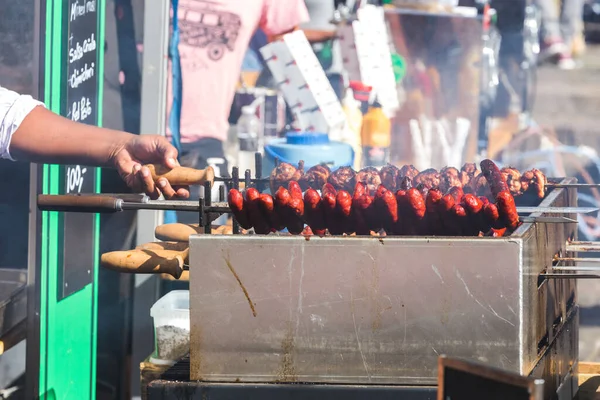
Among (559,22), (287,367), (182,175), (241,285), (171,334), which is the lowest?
(171,334)

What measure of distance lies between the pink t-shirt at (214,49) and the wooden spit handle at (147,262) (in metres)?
2.56

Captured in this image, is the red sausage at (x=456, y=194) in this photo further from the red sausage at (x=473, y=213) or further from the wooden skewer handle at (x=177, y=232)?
the wooden skewer handle at (x=177, y=232)

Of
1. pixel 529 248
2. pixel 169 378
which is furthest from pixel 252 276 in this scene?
pixel 529 248

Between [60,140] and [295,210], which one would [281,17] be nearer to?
[60,140]

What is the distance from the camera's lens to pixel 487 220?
275cm

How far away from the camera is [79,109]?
4.33m

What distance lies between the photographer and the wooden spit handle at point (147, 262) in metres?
2.80

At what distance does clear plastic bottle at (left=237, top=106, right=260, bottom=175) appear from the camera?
5.60 meters

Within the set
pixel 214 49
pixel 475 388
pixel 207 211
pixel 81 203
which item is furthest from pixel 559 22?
pixel 475 388

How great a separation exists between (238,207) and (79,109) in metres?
1.93

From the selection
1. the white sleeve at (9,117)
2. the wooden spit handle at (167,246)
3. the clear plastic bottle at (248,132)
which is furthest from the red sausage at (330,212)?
the clear plastic bottle at (248,132)

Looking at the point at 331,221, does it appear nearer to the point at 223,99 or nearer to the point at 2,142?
the point at 2,142

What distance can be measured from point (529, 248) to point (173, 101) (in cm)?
339

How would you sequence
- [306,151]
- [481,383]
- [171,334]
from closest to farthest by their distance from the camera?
[481,383] < [171,334] < [306,151]
